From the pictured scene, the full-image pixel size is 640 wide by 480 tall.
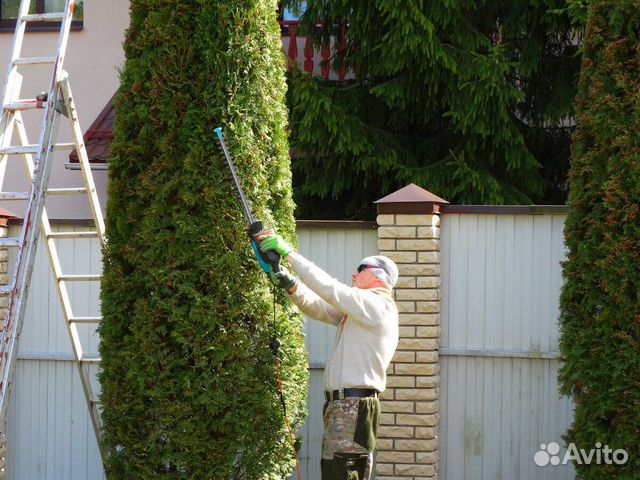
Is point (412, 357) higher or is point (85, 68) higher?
point (85, 68)

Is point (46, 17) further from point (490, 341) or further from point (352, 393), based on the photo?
point (490, 341)

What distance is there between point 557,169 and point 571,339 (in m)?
4.14

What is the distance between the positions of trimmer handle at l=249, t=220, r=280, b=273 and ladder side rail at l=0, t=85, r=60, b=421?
4.07 ft

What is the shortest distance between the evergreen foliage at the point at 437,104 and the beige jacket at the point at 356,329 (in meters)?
3.22

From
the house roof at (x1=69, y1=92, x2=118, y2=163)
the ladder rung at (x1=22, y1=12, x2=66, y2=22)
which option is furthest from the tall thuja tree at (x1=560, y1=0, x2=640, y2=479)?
the house roof at (x1=69, y1=92, x2=118, y2=163)

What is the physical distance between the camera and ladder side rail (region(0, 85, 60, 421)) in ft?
16.6

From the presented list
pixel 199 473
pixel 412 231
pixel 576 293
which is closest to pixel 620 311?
pixel 576 293

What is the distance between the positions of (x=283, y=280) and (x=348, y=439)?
1.00 metres

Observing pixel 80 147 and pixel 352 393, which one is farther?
pixel 80 147

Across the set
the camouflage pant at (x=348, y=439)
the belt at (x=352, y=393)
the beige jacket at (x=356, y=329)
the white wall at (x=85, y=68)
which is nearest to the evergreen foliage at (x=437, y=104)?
the white wall at (x=85, y=68)

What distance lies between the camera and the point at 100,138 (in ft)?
31.6

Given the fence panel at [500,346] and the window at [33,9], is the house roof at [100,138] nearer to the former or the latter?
the window at [33,9]

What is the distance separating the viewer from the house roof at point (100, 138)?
30.6ft

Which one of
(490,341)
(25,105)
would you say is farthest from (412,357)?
(25,105)
